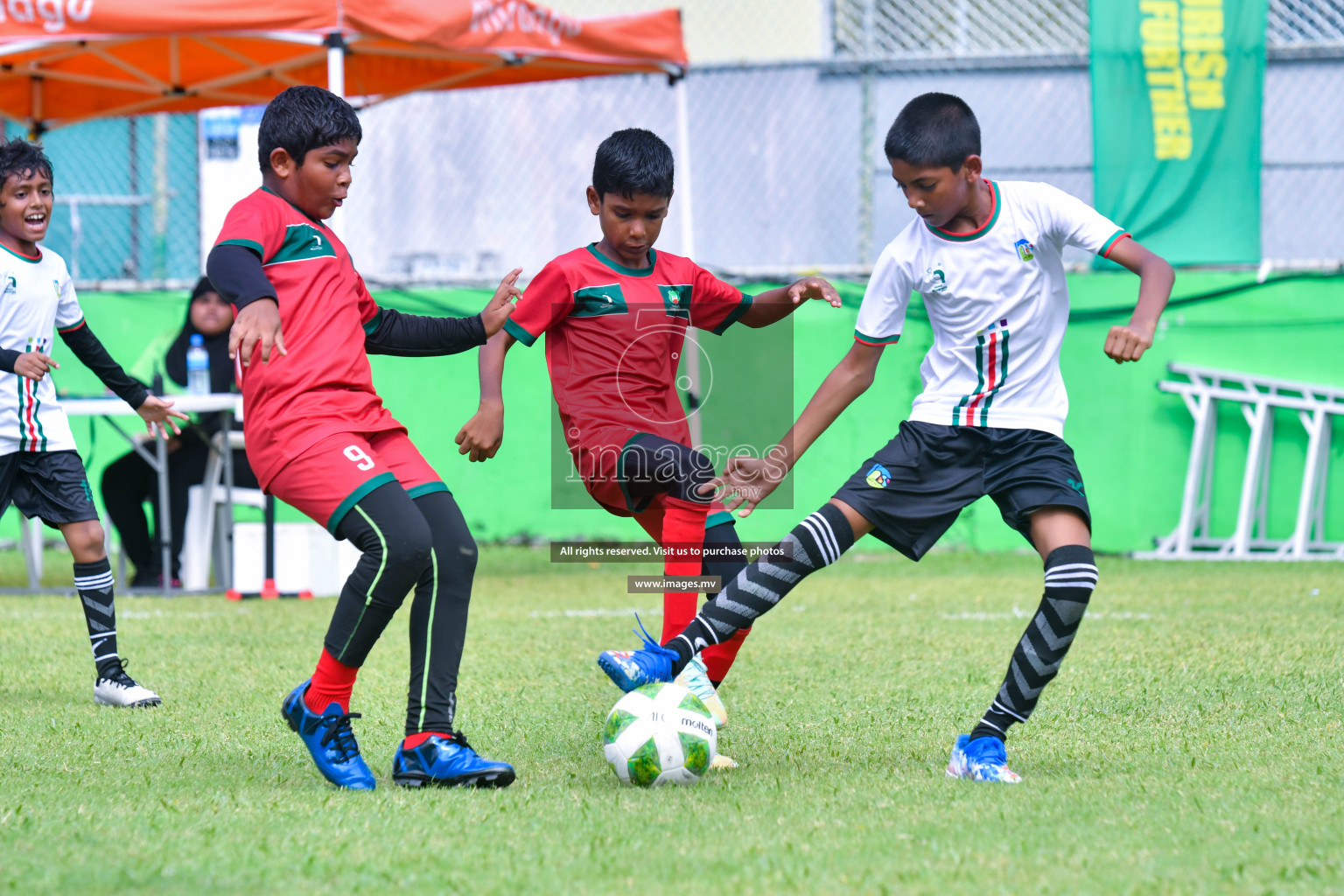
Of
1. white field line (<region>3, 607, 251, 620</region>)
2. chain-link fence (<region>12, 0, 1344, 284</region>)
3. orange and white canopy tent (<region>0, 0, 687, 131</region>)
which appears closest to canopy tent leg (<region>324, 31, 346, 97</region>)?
orange and white canopy tent (<region>0, 0, 687, 131</region>)

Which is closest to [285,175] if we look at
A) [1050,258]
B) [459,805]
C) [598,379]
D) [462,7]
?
[598,379]

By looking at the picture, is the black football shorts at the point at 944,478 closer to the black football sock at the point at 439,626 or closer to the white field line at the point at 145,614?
the black football sock at the point at 439,626

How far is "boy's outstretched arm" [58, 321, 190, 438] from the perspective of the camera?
4586 mm

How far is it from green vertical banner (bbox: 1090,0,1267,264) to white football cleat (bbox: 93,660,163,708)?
21.0 ft

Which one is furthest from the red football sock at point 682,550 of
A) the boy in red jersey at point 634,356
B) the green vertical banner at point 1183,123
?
the green vertical banner at point 1183,123

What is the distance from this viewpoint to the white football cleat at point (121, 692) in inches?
178

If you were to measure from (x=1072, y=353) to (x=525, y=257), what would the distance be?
4.86m

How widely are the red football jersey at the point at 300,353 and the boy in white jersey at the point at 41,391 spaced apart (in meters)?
1.57

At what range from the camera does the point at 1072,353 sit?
8.98 m

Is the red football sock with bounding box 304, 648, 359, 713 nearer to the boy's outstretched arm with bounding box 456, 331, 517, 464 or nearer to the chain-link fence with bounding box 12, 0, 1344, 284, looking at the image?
the boy's outstretched arm with bounding box 456, 331, 517, 464

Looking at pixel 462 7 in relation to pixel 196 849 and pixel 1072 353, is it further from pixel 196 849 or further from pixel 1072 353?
pixel 196 849

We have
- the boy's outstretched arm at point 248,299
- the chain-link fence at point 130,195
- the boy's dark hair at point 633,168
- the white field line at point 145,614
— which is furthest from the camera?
the chain-link fence at point 130,195

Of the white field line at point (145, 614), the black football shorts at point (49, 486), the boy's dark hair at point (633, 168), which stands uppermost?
the boy's dark hair at point (633, 168)

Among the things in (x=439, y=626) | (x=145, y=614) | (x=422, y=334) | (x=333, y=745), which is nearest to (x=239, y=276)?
(x=422, y=334)
